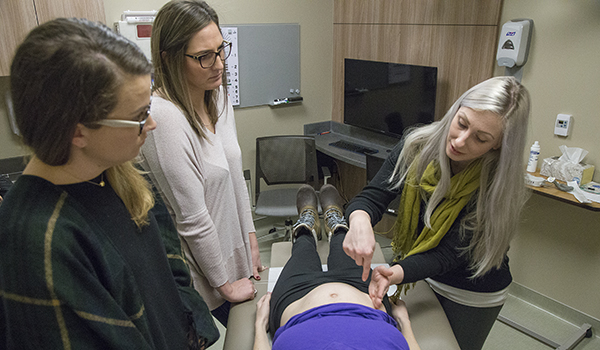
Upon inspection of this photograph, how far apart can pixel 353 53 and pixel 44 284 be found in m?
3.23

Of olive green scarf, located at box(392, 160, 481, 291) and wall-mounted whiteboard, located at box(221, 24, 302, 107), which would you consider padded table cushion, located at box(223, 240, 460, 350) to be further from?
wall-mounted whiteboard, located at box(221, 24, 302, 107)

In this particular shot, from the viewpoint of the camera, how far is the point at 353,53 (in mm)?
3463

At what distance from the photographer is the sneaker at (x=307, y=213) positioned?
1827mm

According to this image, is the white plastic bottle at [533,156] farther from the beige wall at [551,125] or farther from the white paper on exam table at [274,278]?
the white paper on exam table at [274,278]

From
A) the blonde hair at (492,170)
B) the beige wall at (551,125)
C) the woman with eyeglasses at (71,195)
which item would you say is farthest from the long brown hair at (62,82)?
the beige wall at (551,125)

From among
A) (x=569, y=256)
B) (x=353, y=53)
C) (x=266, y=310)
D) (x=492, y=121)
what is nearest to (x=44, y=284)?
(x=266, y=310)

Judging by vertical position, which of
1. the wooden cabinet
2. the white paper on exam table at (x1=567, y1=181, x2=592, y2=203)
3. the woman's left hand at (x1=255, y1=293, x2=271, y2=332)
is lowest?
the woman's left hand at (x1=255, y1=293, x2=271, y2=332)

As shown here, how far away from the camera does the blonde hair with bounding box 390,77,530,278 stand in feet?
3.80

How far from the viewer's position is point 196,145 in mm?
1139

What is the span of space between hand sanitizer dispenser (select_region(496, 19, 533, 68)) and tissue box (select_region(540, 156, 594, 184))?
0.60 meters

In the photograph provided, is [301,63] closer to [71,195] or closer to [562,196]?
[562,196]

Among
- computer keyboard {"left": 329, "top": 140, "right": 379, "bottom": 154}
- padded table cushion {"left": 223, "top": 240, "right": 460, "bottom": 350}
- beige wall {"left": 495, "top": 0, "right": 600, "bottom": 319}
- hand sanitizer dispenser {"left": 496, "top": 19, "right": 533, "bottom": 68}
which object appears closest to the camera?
padded table cushion {"left": 223, "top": 240, "right": 460, "bottom": 350}

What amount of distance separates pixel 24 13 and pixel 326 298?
223cm

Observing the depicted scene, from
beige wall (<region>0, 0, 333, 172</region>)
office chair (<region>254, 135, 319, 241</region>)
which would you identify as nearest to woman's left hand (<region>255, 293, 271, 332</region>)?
office chair (<region>254, 135, 319, 241</region>)
